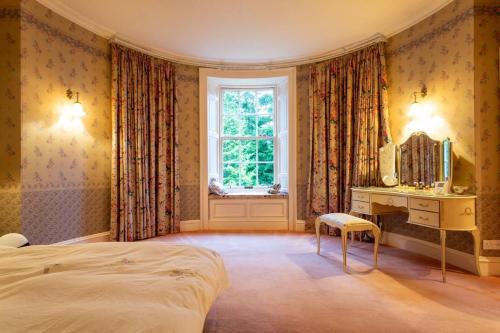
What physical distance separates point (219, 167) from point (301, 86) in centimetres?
209

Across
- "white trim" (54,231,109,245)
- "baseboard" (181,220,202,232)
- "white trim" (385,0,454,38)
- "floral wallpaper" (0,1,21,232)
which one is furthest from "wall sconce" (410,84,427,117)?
"floral wallpaper" (0,1,21,232)

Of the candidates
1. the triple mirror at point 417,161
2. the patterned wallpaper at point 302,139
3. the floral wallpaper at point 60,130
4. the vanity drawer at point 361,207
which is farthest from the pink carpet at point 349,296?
the floral wallpaper at point 60,130

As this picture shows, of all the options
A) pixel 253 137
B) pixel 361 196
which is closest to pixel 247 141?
pixel 253 137

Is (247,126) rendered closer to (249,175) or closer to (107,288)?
(249,175)

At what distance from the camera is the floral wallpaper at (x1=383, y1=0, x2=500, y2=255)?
2.92 meters

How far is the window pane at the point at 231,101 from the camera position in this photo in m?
5.63

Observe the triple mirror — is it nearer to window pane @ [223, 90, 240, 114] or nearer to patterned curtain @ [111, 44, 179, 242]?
window pane @ [223, 90, 240, 114]

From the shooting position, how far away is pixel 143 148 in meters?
4.40

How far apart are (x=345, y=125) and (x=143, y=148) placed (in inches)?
121

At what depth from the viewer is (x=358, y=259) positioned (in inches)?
134

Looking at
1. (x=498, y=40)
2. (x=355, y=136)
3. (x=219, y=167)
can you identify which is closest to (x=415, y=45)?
(x=498, y=40)

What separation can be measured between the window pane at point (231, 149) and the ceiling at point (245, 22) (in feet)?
5.33

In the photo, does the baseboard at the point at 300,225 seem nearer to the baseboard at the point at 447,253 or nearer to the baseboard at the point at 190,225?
the baseboard at the point at 447,253

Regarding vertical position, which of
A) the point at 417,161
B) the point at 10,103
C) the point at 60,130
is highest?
the point at 10,103
